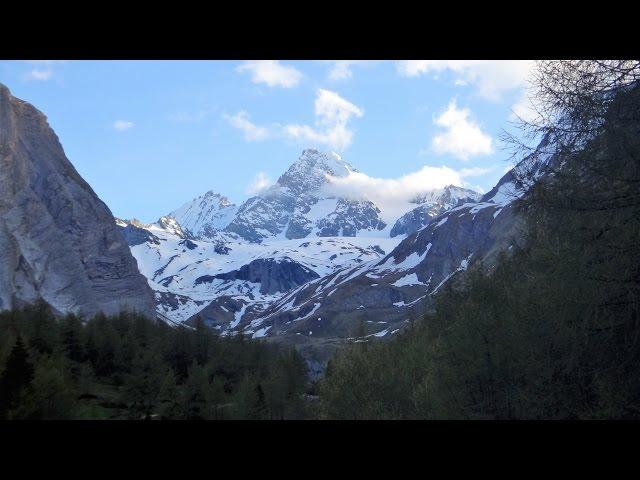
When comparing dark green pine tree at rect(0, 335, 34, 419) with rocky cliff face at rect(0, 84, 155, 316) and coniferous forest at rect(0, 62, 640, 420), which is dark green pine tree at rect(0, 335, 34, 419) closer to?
coniferous forest at rect(0, 62, 640, 420)

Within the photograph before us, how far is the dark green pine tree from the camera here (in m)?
31.2

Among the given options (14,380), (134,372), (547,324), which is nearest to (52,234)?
(134,372)

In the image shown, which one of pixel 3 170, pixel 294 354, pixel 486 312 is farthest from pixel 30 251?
pixel 486 312

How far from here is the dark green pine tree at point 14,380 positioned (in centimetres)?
3119

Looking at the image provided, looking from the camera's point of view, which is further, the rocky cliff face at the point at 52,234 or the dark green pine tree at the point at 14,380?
the rocky cliff face at the point at 52,234

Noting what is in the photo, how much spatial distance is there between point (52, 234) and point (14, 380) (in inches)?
4464

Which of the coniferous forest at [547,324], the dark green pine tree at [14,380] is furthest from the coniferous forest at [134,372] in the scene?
the coniferous forest at [547,324]

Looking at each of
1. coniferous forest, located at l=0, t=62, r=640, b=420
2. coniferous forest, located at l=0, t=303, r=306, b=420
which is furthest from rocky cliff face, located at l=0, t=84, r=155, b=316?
coniferous forest, located at l=0, t=62, r=640, b=420

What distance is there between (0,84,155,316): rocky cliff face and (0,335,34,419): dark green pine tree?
235 ft

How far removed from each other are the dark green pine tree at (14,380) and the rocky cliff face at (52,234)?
7171 centimetres

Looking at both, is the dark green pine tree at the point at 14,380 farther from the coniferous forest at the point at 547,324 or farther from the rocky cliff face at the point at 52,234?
the rocky cliff face at the point at 52,234

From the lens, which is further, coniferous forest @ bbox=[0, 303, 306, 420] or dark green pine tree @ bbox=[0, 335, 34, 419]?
coniferous forest @ bbox=[0, 303, 306, 420]
